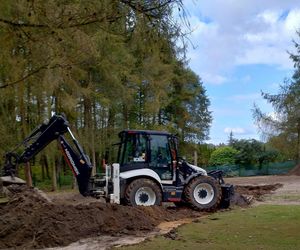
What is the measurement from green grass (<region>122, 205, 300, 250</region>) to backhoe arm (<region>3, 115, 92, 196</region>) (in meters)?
4.03

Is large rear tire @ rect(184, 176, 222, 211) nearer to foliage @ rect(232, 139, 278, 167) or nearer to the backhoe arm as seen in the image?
the backhoe arm

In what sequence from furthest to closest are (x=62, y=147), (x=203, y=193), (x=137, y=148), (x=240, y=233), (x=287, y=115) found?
1. (x=287, y=115)
2. (x=137, y=148)
3. (x=203, y=193)
4. (x=62, y=147)
5. (x=240, y=233)

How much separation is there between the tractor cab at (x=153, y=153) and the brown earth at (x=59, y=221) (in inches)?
101

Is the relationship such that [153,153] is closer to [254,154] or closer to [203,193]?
[203,193]

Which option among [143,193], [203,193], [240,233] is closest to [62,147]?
[143,193]

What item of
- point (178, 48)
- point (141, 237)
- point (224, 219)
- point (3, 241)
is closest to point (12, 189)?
point (3, 241)

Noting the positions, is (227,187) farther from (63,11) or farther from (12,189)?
(63,11)

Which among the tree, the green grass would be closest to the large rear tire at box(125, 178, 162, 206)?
the green grass

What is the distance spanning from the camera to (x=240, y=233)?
371 inches

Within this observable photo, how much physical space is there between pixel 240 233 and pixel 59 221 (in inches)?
141

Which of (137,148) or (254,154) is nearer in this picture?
(137,148)

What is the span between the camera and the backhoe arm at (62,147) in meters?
13.9

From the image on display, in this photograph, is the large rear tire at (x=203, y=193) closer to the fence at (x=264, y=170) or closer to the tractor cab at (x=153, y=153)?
the tractor cab at (x=153, y=153)

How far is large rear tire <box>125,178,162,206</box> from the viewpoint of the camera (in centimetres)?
1405
